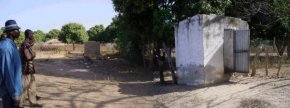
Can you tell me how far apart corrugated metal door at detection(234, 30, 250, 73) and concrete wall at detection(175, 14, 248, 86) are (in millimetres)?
431

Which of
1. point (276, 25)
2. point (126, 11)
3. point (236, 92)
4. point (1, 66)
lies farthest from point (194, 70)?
point (276, 25)

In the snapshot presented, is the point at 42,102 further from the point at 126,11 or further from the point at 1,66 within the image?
the point at 126,11

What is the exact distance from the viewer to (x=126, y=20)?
62.4ft

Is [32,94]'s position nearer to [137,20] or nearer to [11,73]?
[11,73]

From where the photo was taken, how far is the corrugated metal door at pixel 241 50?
12320mm

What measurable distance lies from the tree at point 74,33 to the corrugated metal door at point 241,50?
165 ft

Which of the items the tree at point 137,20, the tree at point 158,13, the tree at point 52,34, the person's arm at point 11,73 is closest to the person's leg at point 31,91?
the person's arm at point 11,73

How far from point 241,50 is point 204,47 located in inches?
40.3

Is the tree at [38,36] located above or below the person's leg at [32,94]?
above

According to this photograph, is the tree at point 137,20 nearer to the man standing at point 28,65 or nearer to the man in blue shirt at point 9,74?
the man standing at point 28,65

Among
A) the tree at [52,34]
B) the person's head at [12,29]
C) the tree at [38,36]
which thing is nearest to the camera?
the person's head at [12,29]

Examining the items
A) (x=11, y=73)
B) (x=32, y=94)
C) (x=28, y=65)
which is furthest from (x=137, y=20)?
(x=11, y=73)

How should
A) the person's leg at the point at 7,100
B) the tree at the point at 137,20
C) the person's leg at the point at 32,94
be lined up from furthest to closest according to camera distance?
the tree at the point at 137,20 < the person's leg at the point at 32,94 < the person's leg at the point at 7,100

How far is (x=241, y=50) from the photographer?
1250 centimetres
